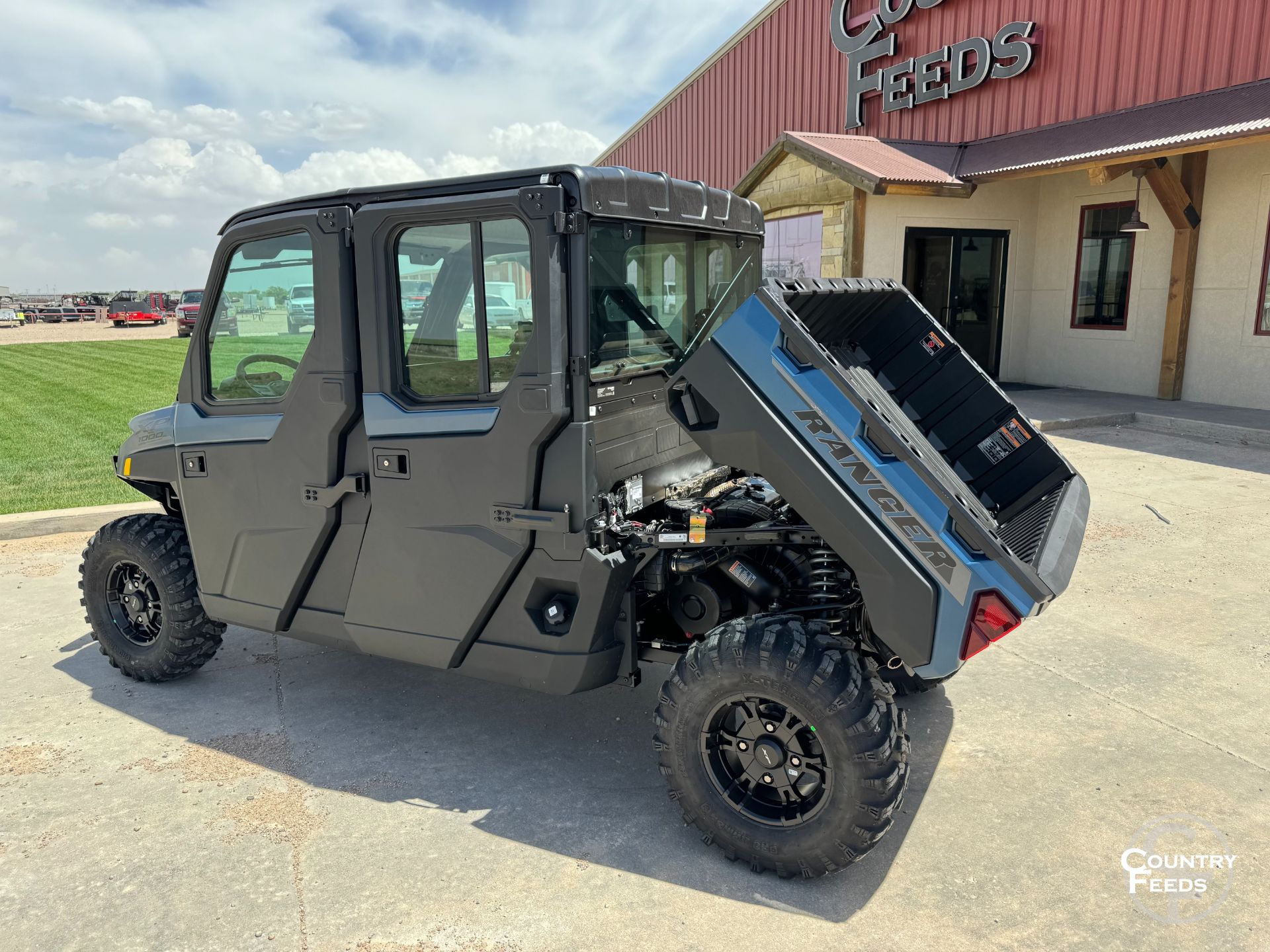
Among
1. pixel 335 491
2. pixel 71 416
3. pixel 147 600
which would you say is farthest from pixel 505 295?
pixel 71 416

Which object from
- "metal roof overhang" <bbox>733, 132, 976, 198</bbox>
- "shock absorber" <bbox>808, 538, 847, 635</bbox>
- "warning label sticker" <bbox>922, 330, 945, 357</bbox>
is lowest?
"shock absorber" <bbox>808, 538, 847, 635</bbox>

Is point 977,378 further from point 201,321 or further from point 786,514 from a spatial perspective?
point 201,321

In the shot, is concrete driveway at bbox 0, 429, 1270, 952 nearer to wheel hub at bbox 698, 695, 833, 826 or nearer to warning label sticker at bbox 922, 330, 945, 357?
wheel hub at bbox 698, 695, 833, 826

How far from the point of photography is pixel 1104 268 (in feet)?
44.6

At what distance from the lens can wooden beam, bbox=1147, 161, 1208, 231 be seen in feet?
37.9

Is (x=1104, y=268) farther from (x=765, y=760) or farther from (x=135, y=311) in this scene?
(x=135, y=311)

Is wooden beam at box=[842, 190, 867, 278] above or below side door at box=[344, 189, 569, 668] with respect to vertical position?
above

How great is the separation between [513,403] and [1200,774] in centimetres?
307

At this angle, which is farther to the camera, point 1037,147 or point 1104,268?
point 1104,268

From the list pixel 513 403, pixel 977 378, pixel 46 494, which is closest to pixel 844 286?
pixel 977 378

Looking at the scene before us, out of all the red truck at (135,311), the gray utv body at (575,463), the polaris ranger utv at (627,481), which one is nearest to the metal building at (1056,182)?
the gray utv body at (575,463)

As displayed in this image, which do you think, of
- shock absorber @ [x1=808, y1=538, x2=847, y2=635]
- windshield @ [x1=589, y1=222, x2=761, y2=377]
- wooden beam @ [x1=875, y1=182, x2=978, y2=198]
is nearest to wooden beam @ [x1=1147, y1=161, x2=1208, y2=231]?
wooden beam @ [x1=875, y1=182, x2=978, y2=198]

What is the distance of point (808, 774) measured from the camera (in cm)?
308

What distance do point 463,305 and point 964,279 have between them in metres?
12.9
